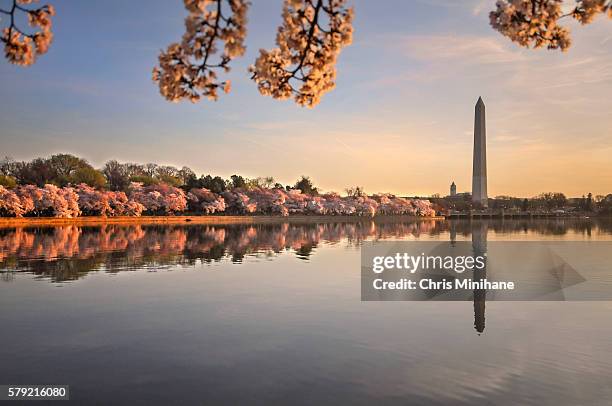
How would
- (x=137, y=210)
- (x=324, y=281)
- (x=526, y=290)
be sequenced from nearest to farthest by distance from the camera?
(x=526, y=290)
(x=324, y=281)
(x=137, y=210)

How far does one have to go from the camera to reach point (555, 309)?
16.5m

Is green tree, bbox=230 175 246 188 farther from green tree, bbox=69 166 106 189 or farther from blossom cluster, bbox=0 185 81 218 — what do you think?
blossom cluster, bbox=0 185 81 218

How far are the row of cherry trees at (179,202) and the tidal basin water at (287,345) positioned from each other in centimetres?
6653

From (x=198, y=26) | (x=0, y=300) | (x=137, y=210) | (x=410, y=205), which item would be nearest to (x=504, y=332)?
(x=198, y=26)

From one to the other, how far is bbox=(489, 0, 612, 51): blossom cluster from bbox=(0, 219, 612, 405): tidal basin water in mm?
6015

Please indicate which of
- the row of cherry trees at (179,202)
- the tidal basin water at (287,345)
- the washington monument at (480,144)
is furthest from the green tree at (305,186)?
the tidal basin water at (287,345)

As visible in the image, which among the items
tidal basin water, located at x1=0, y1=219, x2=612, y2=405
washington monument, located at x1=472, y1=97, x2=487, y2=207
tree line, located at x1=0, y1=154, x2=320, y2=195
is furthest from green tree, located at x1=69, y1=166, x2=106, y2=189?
tidal basin water, located at x1=0, y1=219, x2=612, y2=405

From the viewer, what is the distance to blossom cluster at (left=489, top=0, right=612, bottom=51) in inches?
221

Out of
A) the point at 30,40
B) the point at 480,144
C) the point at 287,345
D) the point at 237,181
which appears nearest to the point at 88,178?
the point at 237,181

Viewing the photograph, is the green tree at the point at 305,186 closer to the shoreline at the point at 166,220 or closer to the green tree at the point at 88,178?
the shoreline at the point at 166,220

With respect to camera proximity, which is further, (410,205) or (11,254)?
(410,205)

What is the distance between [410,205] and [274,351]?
521 ft

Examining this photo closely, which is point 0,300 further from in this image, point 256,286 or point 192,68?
point 192,68

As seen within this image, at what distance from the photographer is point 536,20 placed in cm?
581
